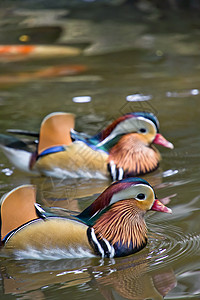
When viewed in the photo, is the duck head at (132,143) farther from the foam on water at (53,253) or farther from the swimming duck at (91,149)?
the foam on water at (53,253)

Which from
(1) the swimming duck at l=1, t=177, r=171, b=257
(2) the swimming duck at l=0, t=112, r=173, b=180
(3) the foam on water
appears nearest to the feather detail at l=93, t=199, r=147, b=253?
(1) the swimming duck at l=1, t=177, r=171, b=257

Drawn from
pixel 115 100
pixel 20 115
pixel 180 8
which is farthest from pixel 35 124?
pixel 180 8

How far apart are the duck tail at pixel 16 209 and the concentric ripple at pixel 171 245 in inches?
27.1

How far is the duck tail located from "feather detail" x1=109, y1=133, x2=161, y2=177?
1.70 meters

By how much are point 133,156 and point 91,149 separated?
407 mm

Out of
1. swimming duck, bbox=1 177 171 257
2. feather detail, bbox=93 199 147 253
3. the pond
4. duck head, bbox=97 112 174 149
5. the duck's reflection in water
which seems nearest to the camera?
the duck's reflection in water

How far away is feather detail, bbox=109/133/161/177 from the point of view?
5332 millimetres

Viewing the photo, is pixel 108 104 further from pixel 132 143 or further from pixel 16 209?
pixel 16 209

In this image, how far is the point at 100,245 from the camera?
3.62 m

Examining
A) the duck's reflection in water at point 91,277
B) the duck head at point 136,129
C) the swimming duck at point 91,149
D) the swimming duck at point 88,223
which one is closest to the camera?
the duck's reflection in water at point 91,277

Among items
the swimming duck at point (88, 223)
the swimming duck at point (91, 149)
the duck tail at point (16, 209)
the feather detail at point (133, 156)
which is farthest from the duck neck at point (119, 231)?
the feather detail at point (133, 156)

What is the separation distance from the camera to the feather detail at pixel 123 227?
3668 millimetres

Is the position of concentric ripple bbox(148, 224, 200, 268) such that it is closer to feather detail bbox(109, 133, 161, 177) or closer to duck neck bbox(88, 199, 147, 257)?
duck neck bbox(88, 199, 147, 257)

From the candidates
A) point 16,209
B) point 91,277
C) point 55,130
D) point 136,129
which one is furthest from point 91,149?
point 91,277
